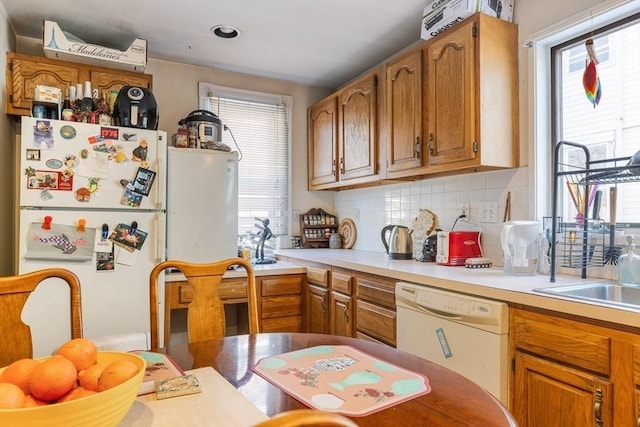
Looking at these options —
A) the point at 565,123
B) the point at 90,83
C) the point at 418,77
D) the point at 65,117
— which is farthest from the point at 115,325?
the point at 565,123

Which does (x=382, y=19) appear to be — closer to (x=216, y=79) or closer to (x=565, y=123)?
(x=565, y=123)

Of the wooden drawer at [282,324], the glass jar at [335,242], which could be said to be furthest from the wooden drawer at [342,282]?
the glass jar at [335,242]

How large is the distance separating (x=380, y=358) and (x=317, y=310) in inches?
71.9

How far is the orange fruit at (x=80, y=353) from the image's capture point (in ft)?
2.30

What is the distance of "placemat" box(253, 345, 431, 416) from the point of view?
83 cm

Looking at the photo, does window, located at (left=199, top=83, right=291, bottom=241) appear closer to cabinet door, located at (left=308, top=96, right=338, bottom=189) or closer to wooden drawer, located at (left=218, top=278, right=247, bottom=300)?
cabinet door, located at (left=308, top=96, right=338, bottom=189)

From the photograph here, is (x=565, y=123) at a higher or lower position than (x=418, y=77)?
lower

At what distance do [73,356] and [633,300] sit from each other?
6.36ft

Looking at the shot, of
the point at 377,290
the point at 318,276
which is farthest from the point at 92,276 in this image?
the point at 377,290

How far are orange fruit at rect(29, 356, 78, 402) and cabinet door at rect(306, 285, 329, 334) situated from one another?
2213mm

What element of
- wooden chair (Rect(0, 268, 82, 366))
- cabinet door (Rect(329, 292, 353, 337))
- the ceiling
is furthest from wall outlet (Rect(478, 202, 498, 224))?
wooden chair (Rect(0, 268, 82, 366))

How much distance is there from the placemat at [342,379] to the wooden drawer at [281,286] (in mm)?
1756

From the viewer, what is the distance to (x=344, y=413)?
2.56 ft

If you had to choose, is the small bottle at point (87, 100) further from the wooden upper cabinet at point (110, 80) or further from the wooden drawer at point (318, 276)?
the wooden drawer at point (318, 276)
